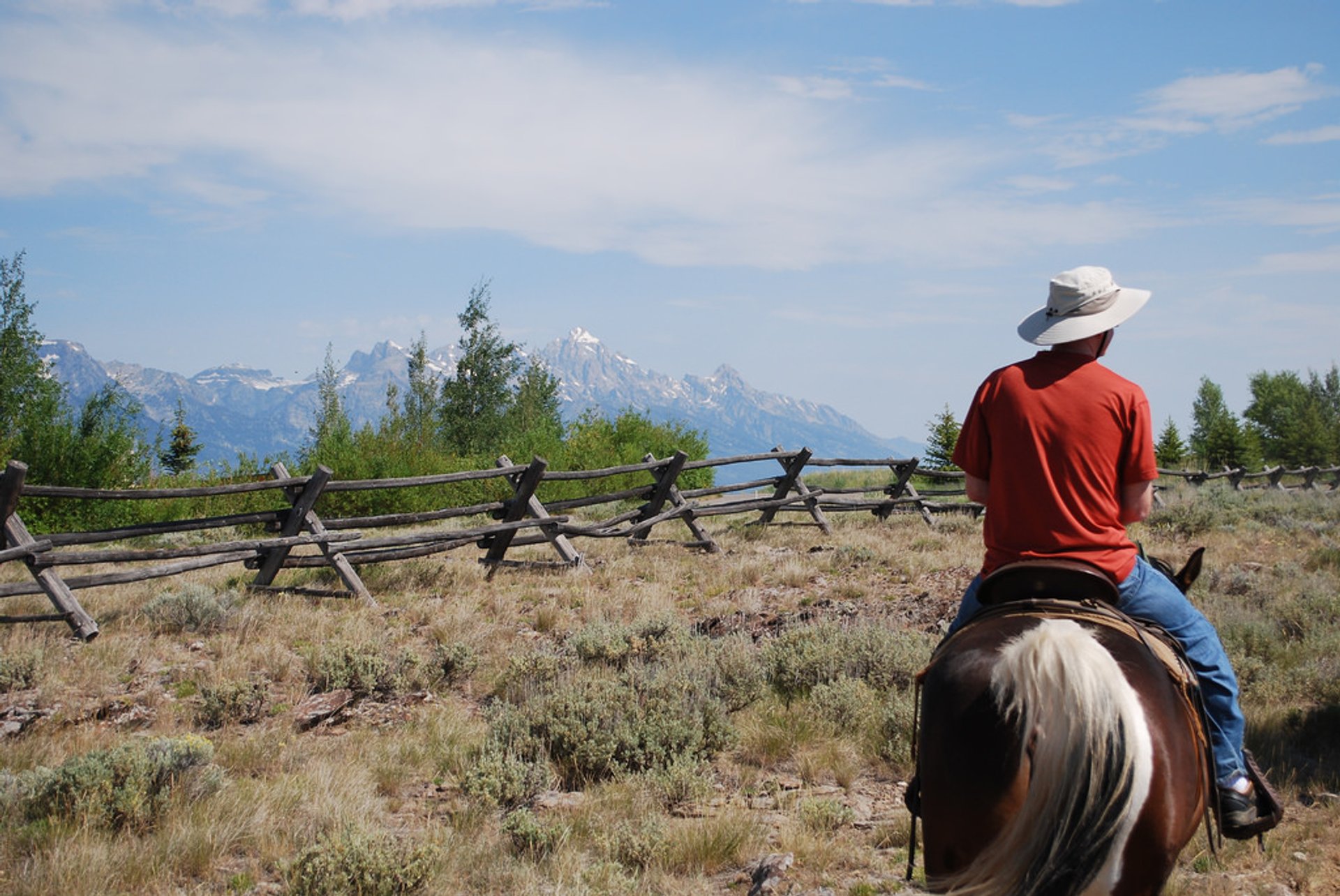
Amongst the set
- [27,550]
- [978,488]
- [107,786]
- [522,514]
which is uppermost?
A: [978,488]

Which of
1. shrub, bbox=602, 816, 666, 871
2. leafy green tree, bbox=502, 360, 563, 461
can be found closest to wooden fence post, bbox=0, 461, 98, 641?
shrub, bbox=602, 816, 666, 871

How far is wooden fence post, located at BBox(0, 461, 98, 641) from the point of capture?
6.59 m

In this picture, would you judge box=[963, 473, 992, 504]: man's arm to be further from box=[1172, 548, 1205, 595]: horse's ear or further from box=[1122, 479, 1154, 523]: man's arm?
box=[1172, 548, 1205, 595]: horse's ear

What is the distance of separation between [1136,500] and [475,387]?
139 ft

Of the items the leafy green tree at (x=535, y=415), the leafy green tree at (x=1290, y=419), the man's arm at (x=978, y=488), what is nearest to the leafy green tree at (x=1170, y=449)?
the leafy green tree at (x=1290, y=419)

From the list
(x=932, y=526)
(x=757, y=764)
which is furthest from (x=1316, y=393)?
(x=757, y=764)

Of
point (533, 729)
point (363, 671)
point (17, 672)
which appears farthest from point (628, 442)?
point (533, 729)

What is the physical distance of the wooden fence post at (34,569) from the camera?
659cm

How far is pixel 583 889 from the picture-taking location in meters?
3.31

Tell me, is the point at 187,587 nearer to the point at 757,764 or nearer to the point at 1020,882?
the point at 757,764

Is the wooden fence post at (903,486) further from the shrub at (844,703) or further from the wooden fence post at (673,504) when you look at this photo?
the shrub at (844,703)

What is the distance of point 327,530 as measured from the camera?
912cm

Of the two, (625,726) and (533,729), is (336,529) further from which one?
(625,726)

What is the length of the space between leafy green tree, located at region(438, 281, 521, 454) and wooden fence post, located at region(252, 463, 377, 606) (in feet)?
110
